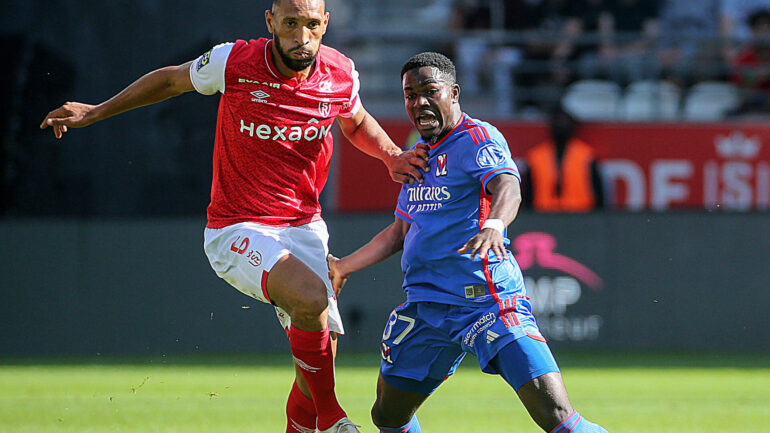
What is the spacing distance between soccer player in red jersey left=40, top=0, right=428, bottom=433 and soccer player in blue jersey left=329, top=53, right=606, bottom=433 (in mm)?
266

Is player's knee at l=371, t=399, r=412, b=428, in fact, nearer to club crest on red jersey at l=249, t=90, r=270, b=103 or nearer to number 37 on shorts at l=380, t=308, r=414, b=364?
number 37 on shorts at l=380, t=308, r=414, b=364

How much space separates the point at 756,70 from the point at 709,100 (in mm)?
745

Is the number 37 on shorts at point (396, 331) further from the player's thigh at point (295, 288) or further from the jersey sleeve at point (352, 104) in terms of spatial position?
the jersey sleeve at point (352, 104)

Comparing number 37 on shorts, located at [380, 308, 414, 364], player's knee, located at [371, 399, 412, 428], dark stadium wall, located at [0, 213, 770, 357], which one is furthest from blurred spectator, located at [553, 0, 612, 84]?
player's knee, located at [371, 399, 412, 428]

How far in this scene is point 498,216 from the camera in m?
4.60

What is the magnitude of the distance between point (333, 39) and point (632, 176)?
14.1 ft

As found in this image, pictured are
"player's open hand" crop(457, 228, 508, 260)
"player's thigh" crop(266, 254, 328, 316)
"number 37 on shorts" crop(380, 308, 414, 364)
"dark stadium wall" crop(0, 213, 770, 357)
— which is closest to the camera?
"player's open hand" crop(457, 228, 508, 260)

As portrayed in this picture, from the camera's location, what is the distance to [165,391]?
30.3ft

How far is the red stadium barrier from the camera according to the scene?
43.7 ft

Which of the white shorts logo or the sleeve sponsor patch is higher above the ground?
the sleeve sponsor patch

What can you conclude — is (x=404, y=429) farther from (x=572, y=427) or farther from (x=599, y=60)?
(x=599, y=60)

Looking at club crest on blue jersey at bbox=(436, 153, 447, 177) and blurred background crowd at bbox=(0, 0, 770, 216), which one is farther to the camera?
blurred background crowd at bbox=(0, 0, 770, 216)

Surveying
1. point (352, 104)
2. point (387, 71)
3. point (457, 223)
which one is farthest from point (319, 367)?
point (387, 71)

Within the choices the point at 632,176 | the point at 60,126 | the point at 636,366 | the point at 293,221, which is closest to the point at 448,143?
the point at 293,221
